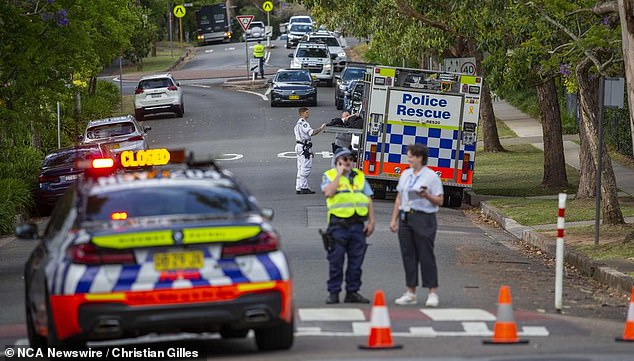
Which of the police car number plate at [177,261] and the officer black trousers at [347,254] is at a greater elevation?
the police car number plate at [177,261]

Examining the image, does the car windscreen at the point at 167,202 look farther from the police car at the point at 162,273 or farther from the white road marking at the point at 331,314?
the white road marking at the point at 331,314

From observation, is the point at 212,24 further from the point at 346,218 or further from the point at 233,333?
the point at 233,333

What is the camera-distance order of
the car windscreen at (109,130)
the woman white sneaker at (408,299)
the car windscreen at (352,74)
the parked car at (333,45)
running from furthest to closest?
1. the parked car at (333,45)
2. the car windscreen at (352,74)
3. the car windscreen at (109,130)
4. the woman white sneaker at (408,299)

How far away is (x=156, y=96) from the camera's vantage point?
154ft

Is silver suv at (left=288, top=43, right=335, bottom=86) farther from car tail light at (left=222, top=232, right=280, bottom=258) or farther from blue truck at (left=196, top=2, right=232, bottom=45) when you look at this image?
car tail light at (left=222, top=232, right=280, bottom=258)

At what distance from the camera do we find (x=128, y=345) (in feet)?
39.7

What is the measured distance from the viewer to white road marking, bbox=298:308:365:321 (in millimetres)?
13312

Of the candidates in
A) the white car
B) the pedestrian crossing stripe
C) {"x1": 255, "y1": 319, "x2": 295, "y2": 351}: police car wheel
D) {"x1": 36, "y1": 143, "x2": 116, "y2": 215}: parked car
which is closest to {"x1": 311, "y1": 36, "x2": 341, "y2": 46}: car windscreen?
the white car

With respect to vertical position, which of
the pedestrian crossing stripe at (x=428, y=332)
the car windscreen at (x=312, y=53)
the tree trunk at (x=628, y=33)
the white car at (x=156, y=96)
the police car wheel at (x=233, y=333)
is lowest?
the white car at (x=156, y=96)

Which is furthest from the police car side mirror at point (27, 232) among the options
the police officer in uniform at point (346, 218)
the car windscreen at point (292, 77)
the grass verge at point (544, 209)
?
the car windscreen at point (292, 77)

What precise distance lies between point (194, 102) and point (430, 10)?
2336cm

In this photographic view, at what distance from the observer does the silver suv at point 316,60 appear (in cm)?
5762

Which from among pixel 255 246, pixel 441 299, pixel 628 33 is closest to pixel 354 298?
pixel 441 299

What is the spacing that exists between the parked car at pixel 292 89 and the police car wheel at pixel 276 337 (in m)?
38.6
